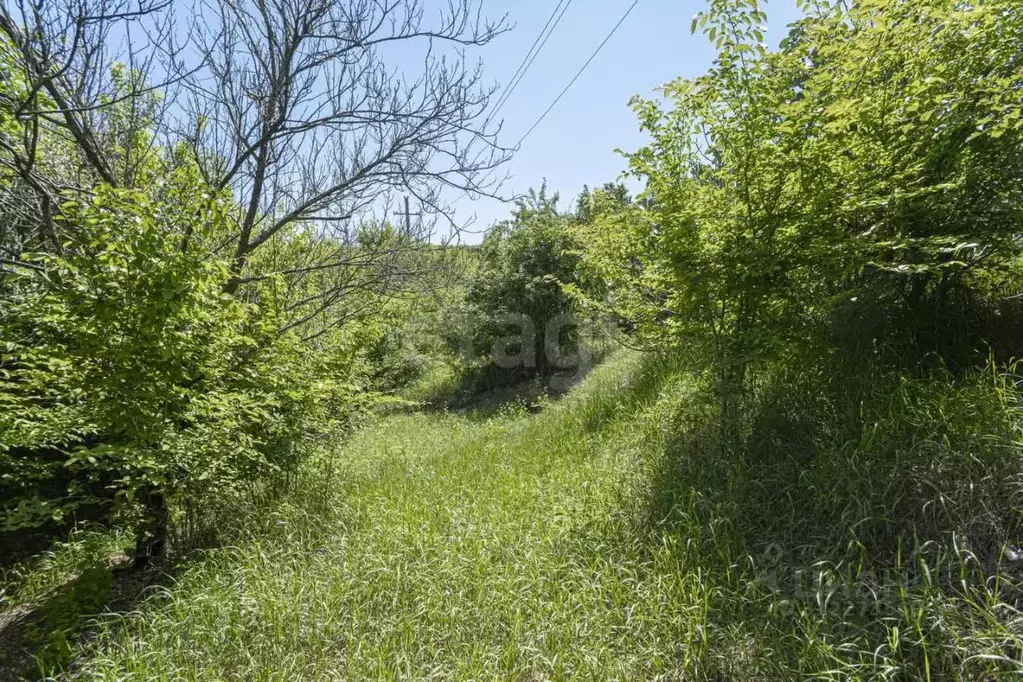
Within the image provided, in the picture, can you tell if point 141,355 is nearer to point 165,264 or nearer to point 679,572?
point 165,264

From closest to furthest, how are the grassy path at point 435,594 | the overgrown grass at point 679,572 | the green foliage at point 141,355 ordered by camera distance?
the overgrown grass at point 679,572
the grassy path at point 435,594
the green foliage at point 141,355

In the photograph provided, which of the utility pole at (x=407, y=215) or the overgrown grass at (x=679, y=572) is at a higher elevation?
the utility pole at (x=407, y=215)

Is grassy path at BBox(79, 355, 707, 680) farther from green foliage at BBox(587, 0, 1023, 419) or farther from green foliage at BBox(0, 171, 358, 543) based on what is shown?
green foliage at BBox(587, 0, 1023, 419)

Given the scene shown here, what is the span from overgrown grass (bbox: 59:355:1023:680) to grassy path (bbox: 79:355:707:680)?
0.04 ft

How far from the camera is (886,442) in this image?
2.62m

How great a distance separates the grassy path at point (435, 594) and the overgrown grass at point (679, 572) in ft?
0.04

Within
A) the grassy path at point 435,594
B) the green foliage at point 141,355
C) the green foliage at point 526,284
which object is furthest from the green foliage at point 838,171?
the green foliage at point 526,284

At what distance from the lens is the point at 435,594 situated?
248cm

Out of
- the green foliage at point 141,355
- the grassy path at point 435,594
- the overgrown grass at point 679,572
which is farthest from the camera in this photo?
the green foliage at point 141,355

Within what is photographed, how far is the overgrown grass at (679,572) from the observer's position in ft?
6.27

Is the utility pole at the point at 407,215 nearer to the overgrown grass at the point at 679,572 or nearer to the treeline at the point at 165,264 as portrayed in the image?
the treeline at the point at 165,264

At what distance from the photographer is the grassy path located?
2.08 metres

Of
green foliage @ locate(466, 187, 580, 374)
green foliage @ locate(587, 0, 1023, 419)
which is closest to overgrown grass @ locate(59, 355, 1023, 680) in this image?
green foliage @ locate(587, 0, 1023, 419)

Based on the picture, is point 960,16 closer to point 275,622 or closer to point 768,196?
point 768,196
